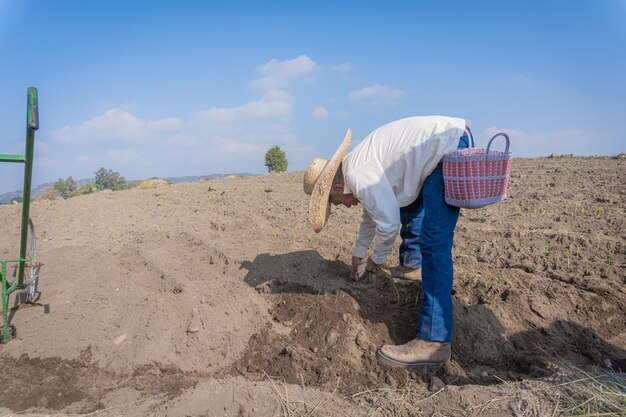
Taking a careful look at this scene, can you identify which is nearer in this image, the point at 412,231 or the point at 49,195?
the point at 412,231

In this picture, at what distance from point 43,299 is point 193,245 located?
5.01 ft

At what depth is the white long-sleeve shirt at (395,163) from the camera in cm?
266

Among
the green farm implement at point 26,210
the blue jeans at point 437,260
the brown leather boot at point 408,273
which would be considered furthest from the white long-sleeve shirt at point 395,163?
the green farm implement at point 26,210

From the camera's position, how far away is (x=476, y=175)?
7.99 feet

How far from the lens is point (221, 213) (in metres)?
6.51

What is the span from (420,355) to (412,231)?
1.24 meters

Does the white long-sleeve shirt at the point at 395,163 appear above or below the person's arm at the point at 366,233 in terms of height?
above

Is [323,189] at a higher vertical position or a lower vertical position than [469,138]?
lower

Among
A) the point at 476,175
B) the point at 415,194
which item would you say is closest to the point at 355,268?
the point at 415,194

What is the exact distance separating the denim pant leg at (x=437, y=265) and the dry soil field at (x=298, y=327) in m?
0.30

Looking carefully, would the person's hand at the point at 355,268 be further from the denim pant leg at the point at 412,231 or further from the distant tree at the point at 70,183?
the distant tree at the point at 70,183

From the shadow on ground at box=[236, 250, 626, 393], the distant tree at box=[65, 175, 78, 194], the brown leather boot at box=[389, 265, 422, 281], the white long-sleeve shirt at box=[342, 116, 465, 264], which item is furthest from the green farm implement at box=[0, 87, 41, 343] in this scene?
the distant tree at box=[65, 175, 78, 194]

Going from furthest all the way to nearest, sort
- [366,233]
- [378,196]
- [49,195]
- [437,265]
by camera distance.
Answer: [49,195] → [366,233] → [378,196] → [437,265]

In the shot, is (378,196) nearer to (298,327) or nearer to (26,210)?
(298,327)
